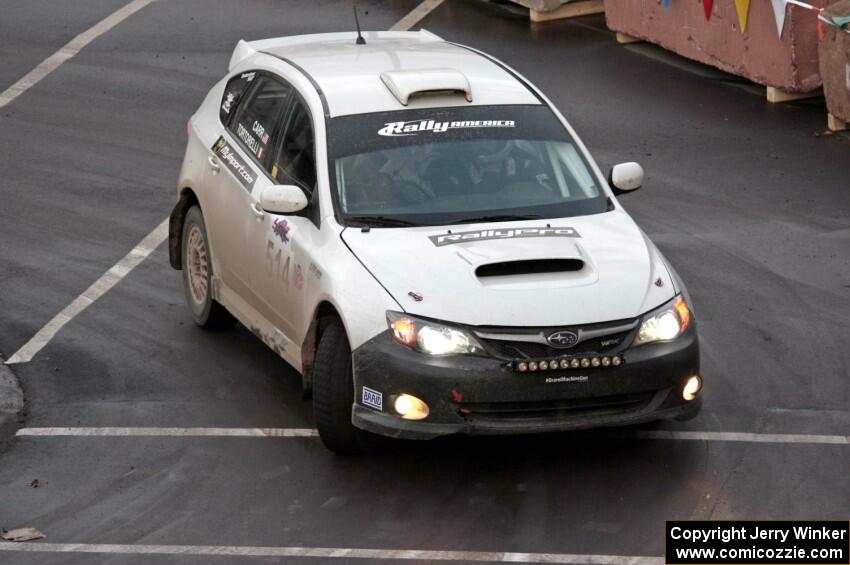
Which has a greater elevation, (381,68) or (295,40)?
(381,68)

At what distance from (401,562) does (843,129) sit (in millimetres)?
9454

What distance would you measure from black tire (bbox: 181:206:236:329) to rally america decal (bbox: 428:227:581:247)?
2504 mm

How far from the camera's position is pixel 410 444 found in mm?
9320

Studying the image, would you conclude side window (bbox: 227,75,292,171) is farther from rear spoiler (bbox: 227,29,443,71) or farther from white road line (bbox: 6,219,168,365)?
white road line (bbox: 6,219,168,365)

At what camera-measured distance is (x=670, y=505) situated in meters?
8.47

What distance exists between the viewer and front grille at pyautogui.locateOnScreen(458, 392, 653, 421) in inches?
332

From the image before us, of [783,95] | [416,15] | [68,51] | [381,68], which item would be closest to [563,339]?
[381,68]

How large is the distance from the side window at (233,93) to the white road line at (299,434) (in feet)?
7.80

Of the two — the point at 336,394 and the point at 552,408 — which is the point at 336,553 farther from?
the point at 552,408

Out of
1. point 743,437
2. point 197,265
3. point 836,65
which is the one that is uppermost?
point 197,265

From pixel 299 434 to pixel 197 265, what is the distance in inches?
87.9

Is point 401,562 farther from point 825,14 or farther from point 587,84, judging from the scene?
point 587,84

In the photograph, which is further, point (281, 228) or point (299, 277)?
point (281, 228)

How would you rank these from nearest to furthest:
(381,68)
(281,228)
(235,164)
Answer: (281,228) → (381,68) → (235,164)
